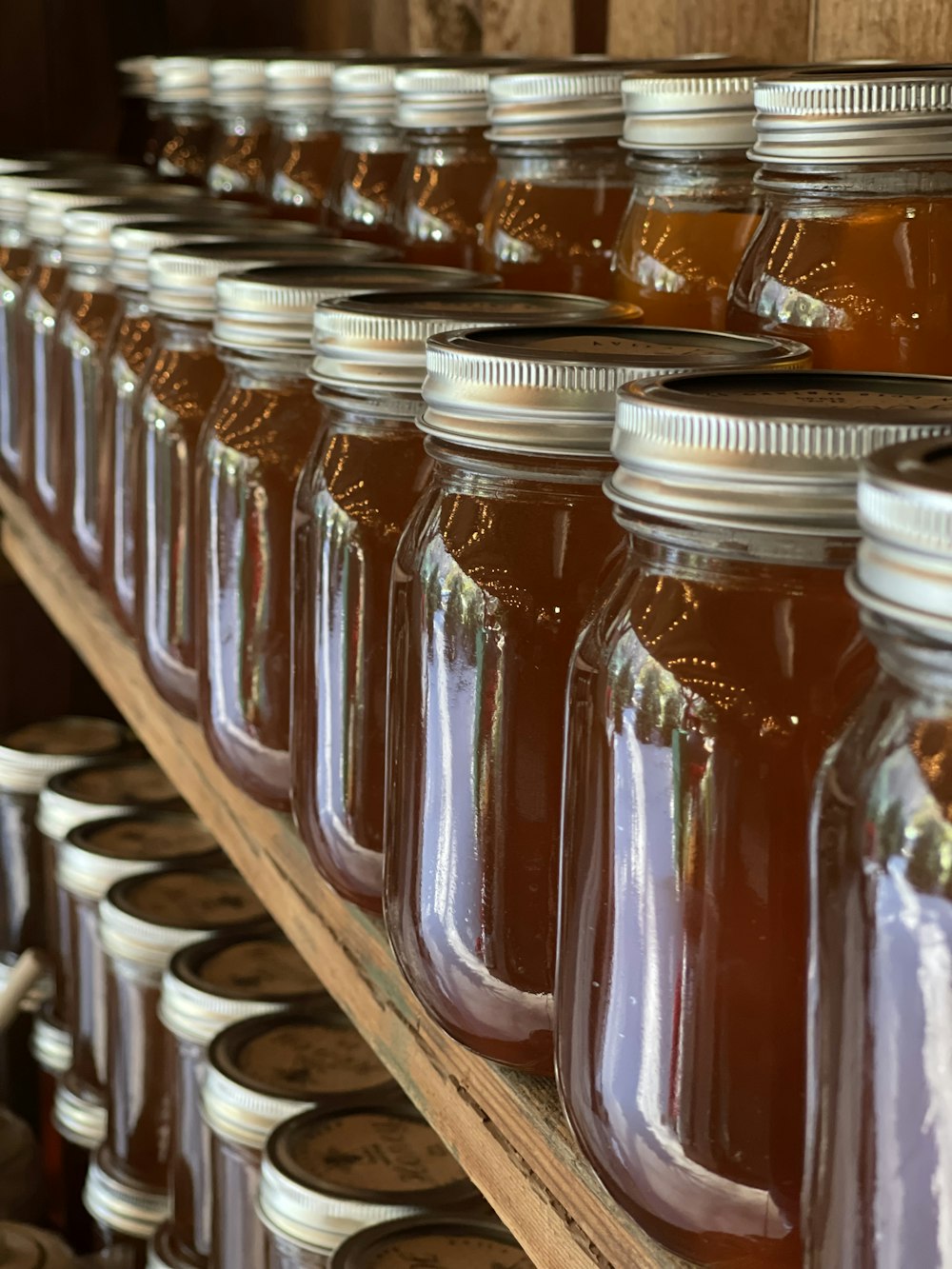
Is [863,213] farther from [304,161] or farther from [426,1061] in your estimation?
[304,161]

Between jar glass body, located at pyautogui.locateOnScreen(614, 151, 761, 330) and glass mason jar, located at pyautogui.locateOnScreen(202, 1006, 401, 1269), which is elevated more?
jar glass body, located at pyautogui.locateOnScreen(614, 151, 761, 330)

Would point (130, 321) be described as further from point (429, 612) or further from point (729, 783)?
point (729, 783)

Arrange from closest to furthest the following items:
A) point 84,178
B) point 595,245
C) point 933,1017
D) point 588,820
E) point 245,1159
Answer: point 933,1017, point 588,820, point 595,245, point 245,1159, point 84,178

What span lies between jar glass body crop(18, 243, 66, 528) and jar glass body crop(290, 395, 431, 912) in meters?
0.64

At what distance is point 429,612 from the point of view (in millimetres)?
504

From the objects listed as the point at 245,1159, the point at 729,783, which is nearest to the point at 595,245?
the point at 729,783

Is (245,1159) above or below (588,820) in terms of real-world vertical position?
below

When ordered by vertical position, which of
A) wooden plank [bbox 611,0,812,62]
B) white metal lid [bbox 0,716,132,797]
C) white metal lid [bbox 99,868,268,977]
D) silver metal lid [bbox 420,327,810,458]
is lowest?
white metal lid [bbox 0,716,132,797]

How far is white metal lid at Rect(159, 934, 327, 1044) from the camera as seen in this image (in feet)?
3.57

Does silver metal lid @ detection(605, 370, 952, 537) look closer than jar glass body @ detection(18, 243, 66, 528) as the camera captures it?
Yes

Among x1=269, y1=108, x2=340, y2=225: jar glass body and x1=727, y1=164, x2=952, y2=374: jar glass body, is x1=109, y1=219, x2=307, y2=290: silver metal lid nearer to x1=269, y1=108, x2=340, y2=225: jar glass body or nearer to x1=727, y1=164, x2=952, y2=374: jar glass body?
x1=269, y1=108, x2=340, y2=225: jar glass body

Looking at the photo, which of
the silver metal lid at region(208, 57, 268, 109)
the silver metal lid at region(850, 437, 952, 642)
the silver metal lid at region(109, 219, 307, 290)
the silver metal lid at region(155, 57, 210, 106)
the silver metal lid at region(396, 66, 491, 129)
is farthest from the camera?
the silver metal lid at region(155, 57, 210, 106)

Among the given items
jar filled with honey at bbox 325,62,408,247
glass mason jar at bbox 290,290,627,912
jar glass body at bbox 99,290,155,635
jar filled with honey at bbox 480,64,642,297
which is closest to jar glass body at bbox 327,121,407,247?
jar filled with honey at bbox 325,62,408,247

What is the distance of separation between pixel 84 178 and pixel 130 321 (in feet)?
1.37
